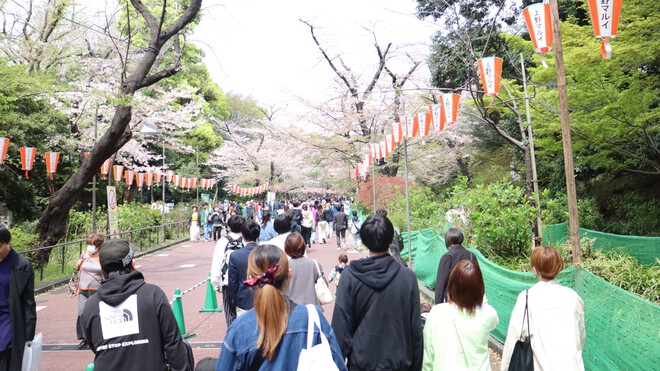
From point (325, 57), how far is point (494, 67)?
1776cm

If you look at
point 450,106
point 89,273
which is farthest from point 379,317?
point 450,106

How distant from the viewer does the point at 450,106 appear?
33.4 ft

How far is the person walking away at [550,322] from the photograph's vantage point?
301cm

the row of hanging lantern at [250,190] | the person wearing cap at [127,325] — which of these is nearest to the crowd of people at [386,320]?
the person wearing cap at [127,325]

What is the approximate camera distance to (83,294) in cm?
632

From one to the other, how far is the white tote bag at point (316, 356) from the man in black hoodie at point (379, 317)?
887mm

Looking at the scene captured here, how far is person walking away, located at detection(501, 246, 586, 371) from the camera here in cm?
301

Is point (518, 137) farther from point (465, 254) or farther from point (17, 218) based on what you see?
point (17, 218)

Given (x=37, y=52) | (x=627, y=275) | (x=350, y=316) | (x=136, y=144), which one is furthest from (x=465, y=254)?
(x=136, y=144)

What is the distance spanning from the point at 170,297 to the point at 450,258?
23.0 feet

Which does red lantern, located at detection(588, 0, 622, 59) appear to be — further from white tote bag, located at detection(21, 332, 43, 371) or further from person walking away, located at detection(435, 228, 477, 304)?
white tote bag, located at detection(21, 332, 43, 371)

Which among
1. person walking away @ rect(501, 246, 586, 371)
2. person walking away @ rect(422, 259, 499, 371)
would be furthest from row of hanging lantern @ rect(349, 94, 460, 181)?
person walking away @ rect(422, 259, 499, 371)

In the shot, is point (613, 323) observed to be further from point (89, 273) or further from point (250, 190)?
point (250, 190)

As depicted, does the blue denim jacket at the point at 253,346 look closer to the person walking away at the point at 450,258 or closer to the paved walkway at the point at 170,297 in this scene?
the person walking away at the point at 450,258
